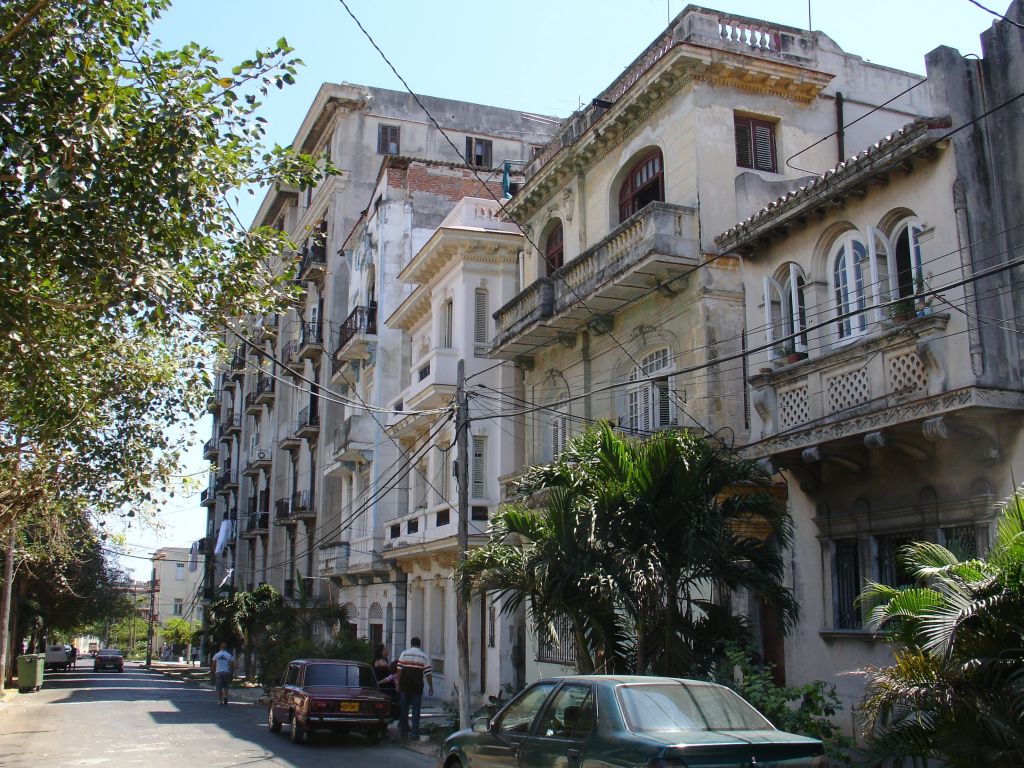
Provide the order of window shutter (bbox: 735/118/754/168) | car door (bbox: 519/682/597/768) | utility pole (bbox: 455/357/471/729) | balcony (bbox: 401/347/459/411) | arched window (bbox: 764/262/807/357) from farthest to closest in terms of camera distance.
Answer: balcony (bbox: 401/347/459/411)
window shutter (bbox: 735/118/754/168)
utility pole (bbox: 455/357/471/729)
arched window (bbox: 764/262/807/357)
car door (bbox: 519/682/597/768)

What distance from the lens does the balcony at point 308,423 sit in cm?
4384

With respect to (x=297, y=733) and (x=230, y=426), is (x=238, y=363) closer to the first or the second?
(x=230, y=426)

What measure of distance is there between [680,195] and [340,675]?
35.3 ft

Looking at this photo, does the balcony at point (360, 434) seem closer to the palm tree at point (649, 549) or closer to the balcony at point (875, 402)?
the balcony at point (875, 402)

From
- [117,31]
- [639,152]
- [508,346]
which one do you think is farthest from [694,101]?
[117,31]

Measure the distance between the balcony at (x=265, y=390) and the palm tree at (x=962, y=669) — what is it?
4649 centimetres

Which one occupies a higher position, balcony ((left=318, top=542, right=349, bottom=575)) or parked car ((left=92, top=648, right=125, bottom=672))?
balcony ((left=318, top=542, right=349, bottom=575))

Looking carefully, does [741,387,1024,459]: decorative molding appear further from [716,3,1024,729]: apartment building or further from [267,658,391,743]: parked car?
[267,658,391,743]: parked car

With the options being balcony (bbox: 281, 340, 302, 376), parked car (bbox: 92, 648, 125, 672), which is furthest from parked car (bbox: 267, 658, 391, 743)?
parked car (bbox: 92, 648, 125, 672)

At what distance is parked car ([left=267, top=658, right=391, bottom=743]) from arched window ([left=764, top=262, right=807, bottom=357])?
9240 millimetres

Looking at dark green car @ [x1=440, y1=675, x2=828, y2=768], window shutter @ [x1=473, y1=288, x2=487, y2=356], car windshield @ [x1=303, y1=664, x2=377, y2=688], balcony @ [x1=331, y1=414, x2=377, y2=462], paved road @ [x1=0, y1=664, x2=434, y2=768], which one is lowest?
paved road @ [x1=0, y1=664, x2=434, y2=768]

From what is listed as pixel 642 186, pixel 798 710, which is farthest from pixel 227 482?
pixel 798 710

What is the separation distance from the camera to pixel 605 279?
765 inches

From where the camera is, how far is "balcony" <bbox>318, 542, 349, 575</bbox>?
35750mm
